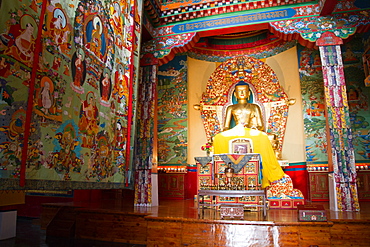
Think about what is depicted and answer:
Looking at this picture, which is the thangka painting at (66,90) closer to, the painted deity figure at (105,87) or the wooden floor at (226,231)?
the painted deity figure at (105,87)

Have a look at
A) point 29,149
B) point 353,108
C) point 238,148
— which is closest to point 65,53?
point 29,149

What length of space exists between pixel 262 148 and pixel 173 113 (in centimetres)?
315

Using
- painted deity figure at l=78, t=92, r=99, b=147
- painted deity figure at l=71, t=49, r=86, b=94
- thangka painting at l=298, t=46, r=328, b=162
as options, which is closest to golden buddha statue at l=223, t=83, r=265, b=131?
thangka painting at l=298, t=46, r=328, b=162

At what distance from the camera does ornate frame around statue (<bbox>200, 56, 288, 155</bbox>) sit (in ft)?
29.3

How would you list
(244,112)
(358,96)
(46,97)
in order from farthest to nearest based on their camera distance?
(244,112)
(358,96)
(46,97)

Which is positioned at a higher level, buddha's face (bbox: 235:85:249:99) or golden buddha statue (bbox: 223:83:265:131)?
buddha's face (bbox: 235:85:249:99)

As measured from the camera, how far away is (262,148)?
23.8 ft

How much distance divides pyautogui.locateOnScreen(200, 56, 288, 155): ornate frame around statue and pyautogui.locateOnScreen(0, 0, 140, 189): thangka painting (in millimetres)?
4470

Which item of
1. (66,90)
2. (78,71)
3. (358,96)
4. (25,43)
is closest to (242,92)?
(358,96)

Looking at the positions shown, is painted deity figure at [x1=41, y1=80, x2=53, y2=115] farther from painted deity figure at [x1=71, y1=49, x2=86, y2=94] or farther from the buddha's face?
the buddha's face

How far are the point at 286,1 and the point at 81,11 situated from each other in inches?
183

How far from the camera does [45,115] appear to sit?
3.34 m

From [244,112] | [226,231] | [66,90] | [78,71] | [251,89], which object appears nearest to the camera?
[66,90]

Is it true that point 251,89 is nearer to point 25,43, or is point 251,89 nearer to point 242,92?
point 242,92
